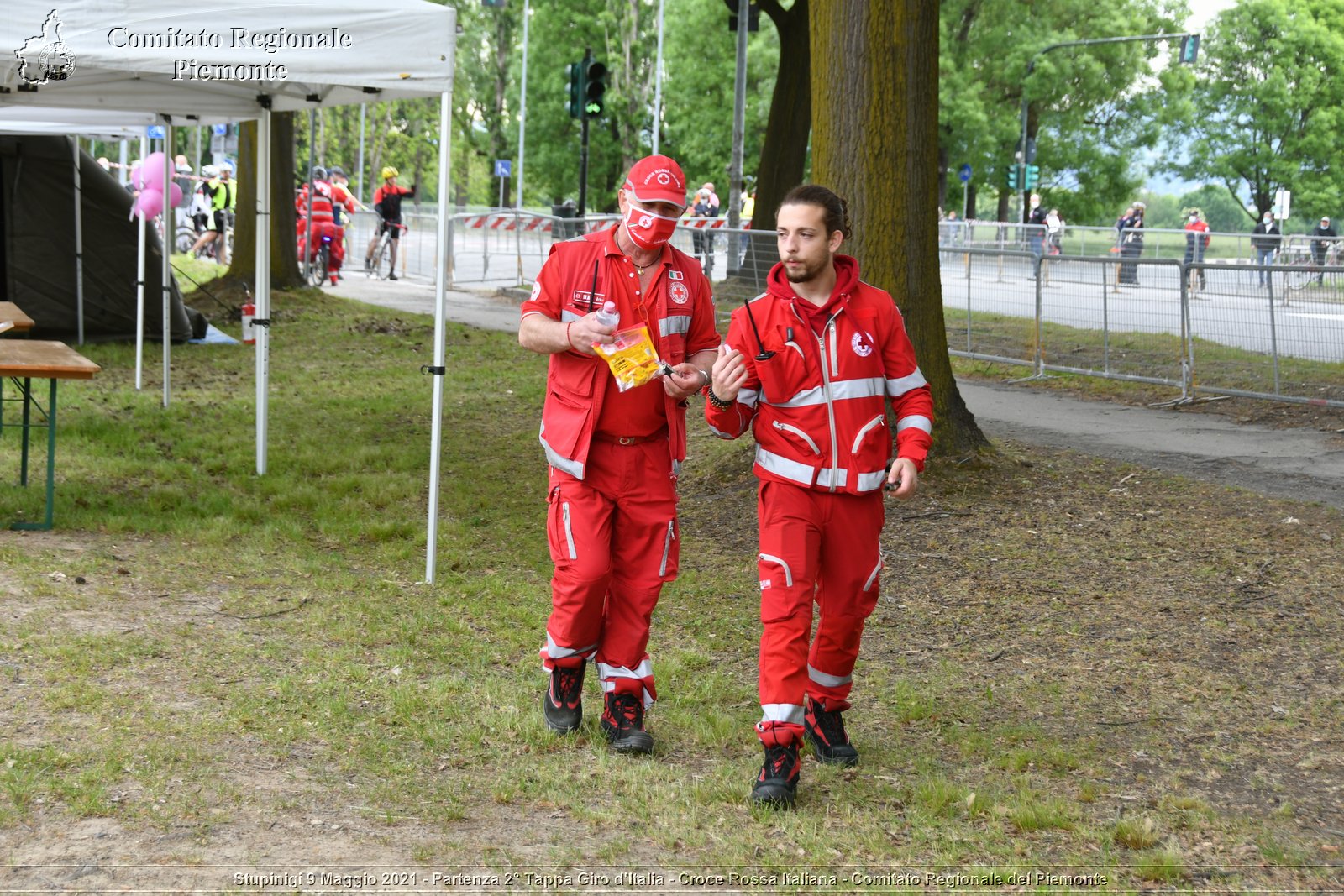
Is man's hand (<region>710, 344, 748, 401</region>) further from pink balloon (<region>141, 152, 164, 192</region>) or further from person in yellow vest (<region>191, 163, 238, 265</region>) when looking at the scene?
person in yellow vest (<region>191, 163, 238, 265</region>)

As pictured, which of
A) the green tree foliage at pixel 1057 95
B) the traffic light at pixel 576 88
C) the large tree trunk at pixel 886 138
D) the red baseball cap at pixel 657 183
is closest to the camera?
the red baseball cap at pixel 657 183

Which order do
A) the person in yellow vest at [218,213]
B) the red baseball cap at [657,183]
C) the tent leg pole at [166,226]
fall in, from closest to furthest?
1. the red baseball cap at [657,183]
2. the tent leg pole at [166,226]
3. the person in yellow vest at [218,213]

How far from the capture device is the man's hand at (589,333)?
447 centimetres

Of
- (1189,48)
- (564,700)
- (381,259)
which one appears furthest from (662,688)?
(1189,48)

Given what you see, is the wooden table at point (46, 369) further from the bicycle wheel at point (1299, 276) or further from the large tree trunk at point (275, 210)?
the large tree trunk at point (275, 210)

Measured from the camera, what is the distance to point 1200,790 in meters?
4.69

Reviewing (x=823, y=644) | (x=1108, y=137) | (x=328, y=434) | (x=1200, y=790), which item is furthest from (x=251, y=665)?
(x=1108, y=137)

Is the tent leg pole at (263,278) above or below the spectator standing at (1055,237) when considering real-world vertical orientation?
below

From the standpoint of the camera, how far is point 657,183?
15.2 feet

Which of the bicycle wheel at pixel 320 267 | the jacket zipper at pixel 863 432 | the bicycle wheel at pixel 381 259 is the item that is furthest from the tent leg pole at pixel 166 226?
the bicycle wheel at pixel 381 259

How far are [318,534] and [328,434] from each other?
297cm

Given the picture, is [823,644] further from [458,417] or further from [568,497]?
[458,417]

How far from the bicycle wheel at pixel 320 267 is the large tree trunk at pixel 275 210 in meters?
3.78

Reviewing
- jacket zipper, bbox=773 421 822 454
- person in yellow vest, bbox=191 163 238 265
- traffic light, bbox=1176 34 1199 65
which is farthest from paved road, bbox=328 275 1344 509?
traffic light, bbox=1176 34 1199 65
